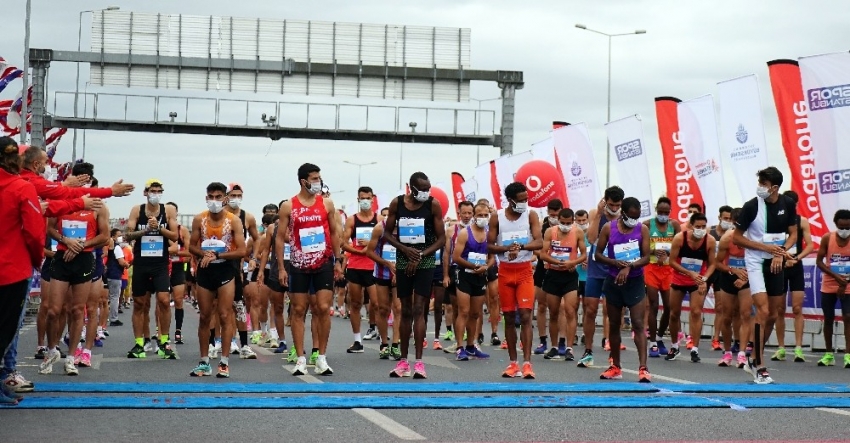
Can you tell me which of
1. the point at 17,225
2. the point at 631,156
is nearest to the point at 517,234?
the point at 17,225

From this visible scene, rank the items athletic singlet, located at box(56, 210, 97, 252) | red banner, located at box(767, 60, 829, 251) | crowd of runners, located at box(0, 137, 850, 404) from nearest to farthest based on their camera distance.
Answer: crowd of runners, located at box(0, 137, 850, 404)
athletic singlet, located at box(56, 210, 97, 252)
red banner, located at box(767, 60, 829, 251)

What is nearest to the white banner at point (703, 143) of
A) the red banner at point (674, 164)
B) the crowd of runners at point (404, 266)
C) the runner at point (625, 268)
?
the red banner at point (674, 164)

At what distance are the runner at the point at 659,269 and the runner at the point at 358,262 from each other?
3739 millimetres

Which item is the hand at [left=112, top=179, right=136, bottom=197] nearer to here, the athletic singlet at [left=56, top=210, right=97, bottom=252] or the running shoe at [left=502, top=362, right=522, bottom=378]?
the athletic singlet at [left=56, top=210, right=97, bottom=252]

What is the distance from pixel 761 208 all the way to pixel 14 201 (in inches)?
299

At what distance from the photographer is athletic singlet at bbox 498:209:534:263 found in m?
13.4

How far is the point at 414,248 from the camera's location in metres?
13.0

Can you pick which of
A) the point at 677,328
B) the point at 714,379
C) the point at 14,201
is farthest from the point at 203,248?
the point at 677,328

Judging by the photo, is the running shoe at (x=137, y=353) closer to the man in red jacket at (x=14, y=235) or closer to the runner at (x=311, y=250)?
the runner at (x=311, y=250)

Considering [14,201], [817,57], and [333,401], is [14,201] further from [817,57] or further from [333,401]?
[817,57]

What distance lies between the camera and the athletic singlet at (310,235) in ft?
42.8

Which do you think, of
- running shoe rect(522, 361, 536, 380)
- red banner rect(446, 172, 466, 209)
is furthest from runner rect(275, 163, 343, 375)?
red banner rect(446, 172, 466, 209)

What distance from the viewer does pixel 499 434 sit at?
8.59 meters

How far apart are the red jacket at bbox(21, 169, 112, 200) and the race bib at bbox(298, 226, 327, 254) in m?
2.77
